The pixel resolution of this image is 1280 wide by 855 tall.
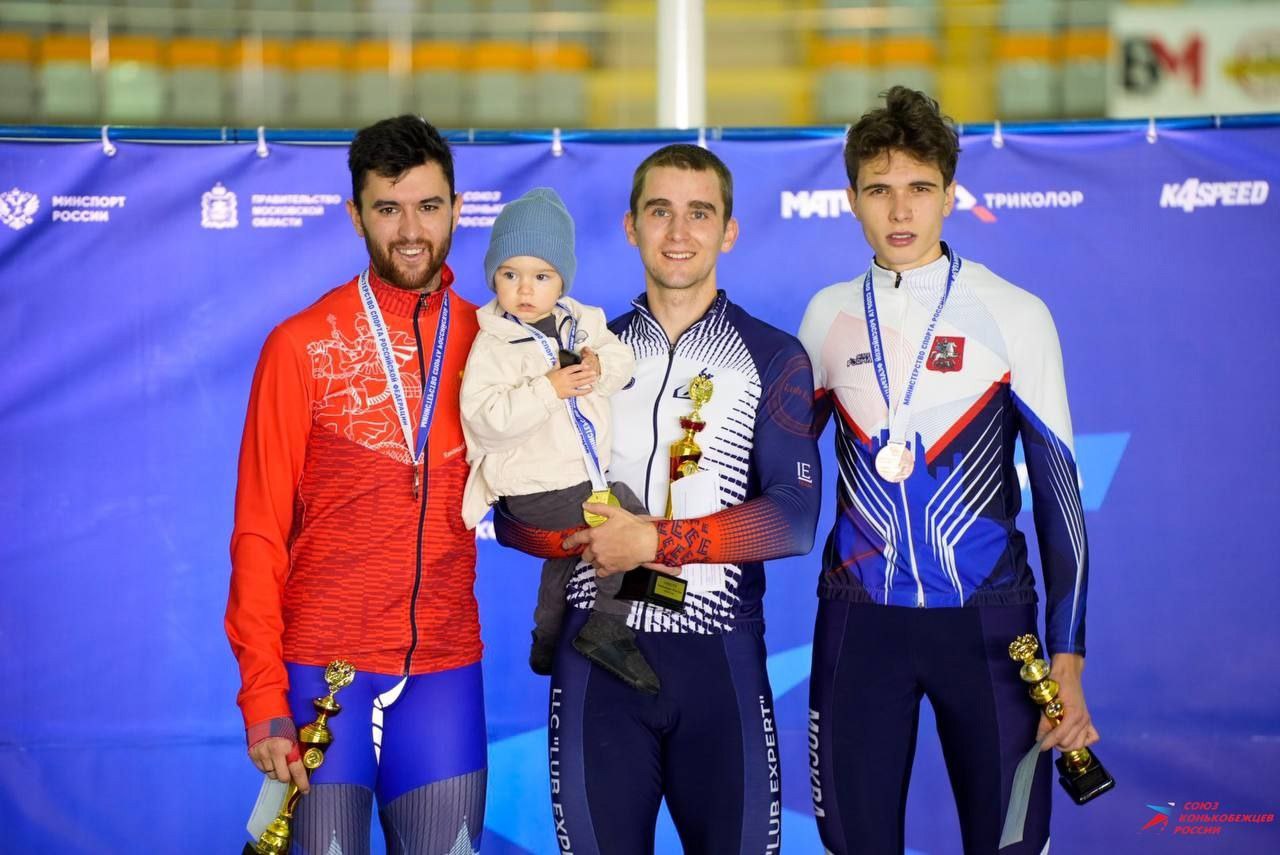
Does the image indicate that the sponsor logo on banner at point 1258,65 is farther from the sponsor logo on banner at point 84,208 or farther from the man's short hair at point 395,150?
the sponsor logo on banner at point 84,208

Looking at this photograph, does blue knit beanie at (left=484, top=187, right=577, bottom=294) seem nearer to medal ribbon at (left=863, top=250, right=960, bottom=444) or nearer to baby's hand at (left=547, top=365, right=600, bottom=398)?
baby's hand at (left=547, top=365, right=600, bottom=398)

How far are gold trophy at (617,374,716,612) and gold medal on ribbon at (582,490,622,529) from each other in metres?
0.13

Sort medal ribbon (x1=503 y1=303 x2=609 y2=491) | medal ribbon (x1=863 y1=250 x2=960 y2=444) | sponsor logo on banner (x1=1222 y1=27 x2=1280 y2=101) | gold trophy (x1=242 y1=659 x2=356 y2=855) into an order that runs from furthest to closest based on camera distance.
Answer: sponsor logo on banner (x1=1222 y1=27 x2=1280 y2=101), medal ribbon (x1=863 y1=250 x2=960 y2=444), medal ribbon (x1=503 y1=303 x2=609 y2=491), gold trophy (x1=242 y1=659 x2=356 y2=855)

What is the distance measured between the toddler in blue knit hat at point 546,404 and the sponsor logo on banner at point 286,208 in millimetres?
1795

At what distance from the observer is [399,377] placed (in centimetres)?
273

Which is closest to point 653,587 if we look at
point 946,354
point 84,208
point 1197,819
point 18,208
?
point 946,354

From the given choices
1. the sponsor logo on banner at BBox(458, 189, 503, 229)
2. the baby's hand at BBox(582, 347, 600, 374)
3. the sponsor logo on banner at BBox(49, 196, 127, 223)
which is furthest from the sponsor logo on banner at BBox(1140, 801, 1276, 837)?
the sponsor logo on banner at BBox(49, 196, 127, 223)

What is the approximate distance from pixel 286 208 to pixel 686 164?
2022mm

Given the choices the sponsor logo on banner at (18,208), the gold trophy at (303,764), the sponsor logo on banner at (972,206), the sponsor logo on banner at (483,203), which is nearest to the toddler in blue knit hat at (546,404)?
the gold trophy at (303,764)

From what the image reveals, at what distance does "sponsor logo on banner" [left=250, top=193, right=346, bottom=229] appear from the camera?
4445 mm

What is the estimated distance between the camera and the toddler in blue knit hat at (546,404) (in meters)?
2.63

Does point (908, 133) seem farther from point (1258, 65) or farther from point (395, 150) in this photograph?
point (1258, 65)

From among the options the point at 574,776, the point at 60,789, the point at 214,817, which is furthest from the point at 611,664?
the point at 60,789

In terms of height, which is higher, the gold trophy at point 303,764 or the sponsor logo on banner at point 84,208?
the sponsor logo on banner at point 84,208
